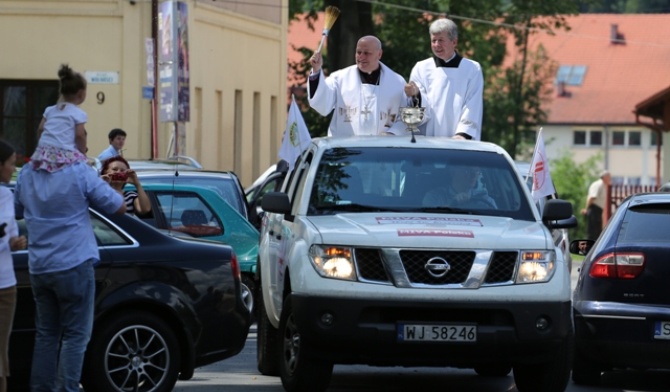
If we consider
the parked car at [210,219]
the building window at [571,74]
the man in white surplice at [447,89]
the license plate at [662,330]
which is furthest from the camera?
the building window at [571,74]

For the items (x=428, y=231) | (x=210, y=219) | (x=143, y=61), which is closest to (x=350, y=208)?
(x=428, y=231)

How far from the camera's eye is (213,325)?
11.3m

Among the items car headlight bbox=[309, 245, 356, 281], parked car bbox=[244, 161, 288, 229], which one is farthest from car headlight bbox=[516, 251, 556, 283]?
parked car bbox=[244, 161, 288, 229]

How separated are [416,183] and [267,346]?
1.74 meters

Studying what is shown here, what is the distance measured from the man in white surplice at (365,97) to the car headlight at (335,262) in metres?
3.19

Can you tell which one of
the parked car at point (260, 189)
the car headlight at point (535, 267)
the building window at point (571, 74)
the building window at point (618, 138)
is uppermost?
the car headlight at point (535, 267)

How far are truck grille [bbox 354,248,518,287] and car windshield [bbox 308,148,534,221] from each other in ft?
2.72

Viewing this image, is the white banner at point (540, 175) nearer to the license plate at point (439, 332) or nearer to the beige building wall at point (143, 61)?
the license plate at point (439, 332)

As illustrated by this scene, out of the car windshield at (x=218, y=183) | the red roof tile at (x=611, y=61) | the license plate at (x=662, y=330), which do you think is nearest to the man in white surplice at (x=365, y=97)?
the license plate at (x=662, y=330)

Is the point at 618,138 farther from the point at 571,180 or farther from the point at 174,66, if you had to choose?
the point at 174,66

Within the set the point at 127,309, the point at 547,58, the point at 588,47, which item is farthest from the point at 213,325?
the point at 588,47

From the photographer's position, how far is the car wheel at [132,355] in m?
10.9

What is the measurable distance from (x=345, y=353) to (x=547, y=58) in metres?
75.7

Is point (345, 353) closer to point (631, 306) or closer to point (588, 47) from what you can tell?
point (631, 306)
